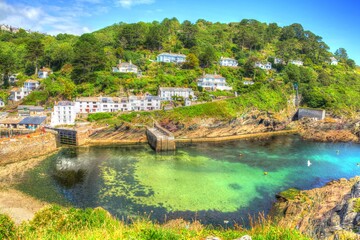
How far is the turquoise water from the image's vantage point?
71.1 ft

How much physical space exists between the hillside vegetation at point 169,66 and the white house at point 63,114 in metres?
8.41

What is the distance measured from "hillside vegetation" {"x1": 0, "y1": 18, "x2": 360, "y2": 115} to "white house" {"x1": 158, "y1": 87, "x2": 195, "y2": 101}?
275 cm

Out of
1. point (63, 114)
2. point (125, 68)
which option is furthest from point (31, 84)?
point (125, 68)

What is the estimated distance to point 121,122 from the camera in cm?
4600

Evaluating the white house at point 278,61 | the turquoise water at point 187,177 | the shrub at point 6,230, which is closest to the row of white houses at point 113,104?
the turquoise water at point 187,177

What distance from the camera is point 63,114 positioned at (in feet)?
156

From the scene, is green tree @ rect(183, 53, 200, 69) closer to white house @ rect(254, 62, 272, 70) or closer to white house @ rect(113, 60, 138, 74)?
white house @ rect(113, 60, 138, 74)

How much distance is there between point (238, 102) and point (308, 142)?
1686cm

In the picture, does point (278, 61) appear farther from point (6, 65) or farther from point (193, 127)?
point (6, 65)

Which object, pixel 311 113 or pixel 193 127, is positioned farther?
pixel 311 113

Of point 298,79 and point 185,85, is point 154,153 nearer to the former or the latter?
point 185,85

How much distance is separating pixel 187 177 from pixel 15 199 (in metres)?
17.8

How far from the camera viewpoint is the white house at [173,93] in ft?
183

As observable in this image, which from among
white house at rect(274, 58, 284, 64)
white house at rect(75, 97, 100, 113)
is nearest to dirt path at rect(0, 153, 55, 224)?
white house at rect(75, 97, 100, 113)
